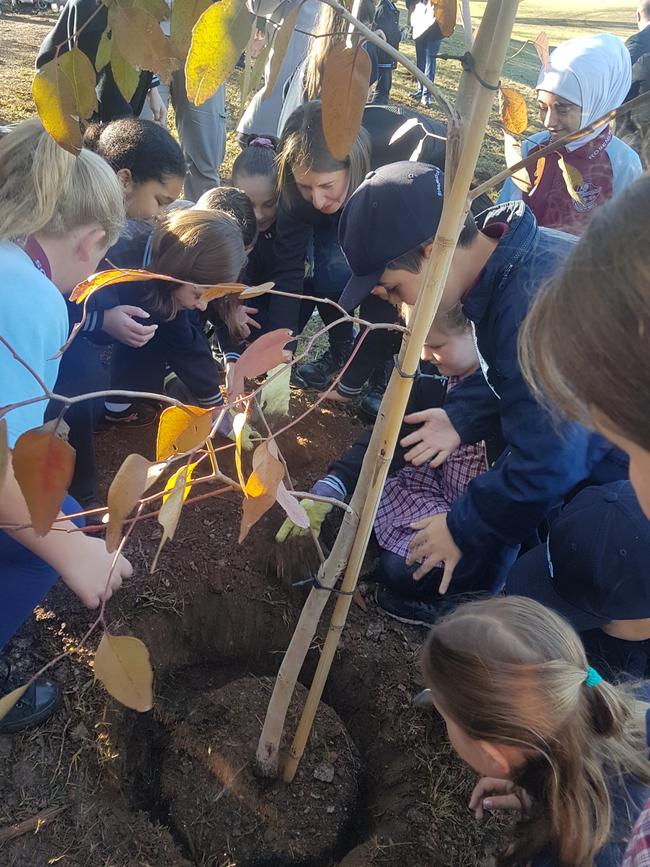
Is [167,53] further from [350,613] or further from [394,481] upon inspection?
[394,481]

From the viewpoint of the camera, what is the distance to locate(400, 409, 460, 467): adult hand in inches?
68.1

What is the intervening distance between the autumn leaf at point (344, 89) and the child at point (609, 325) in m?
0.23

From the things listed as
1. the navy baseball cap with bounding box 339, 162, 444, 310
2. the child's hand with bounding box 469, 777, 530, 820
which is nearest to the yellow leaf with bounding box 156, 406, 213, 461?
the navy baseball cap with bounding box 339, 162, 444, 310

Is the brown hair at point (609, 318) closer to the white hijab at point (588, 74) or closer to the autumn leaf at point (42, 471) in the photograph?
the autumn leaf at point (42, 471)

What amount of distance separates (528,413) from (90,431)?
1133mm

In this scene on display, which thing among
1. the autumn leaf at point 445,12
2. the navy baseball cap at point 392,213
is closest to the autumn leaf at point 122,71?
the autumn leaf at point 445,12

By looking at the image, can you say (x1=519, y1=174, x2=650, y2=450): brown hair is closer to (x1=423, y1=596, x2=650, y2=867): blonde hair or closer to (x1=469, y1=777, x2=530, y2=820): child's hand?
(x1=423, y1=596, x2=650, y2=867): blonde hair

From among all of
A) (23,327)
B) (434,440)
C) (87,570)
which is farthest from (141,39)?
(434,440)

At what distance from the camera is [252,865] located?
1.43 metres

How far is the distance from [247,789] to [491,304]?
3.77ft

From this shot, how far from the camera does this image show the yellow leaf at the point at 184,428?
0.65 m

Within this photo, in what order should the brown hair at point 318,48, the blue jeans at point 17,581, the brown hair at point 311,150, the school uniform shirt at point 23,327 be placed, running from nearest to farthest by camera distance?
the school uniform shirt at point 23,327 → the blue jeans at point 17,581 → the brown hair at point 318,48 → the brown hair at point 311,150

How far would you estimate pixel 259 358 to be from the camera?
0.65 m

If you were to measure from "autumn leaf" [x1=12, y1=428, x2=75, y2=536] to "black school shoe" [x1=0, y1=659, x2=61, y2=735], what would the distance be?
1.04 meters
